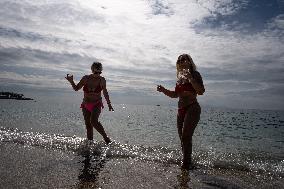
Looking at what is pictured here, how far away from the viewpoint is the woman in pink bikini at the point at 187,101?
20.9ft

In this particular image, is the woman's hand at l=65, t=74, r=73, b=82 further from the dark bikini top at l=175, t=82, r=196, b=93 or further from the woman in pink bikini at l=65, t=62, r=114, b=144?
the dark bikini top at l=175, t=82, r=196, b=93

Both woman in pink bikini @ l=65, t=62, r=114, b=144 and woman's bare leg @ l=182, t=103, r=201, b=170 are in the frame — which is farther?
woman in pink bikini @ l=65, t=62, r=114, b=144

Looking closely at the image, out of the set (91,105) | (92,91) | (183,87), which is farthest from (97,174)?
(92,91)

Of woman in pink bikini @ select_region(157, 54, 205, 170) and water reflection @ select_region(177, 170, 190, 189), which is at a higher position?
woman in pink bikini @ select_region(157, 54, 205, 170)

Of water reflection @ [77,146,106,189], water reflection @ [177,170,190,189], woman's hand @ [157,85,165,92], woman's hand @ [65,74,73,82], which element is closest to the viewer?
water reflection @ [77,146,106,189]

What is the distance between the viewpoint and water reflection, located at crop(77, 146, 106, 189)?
492cm

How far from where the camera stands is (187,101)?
662 cm

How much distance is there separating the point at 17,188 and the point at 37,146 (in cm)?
390

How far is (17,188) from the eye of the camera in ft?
14.4

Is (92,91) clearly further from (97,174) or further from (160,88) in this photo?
(97,174)

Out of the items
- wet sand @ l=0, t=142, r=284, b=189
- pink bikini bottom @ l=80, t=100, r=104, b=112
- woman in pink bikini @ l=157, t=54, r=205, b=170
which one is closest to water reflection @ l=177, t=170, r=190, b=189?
wet sand @ l=0, t=142, r=284, b=189

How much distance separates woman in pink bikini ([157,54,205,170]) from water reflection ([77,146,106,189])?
1.96 m

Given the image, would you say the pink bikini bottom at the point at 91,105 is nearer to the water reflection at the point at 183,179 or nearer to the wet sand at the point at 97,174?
the wet sand at the point at 97,174

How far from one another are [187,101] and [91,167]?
2.57 meters
